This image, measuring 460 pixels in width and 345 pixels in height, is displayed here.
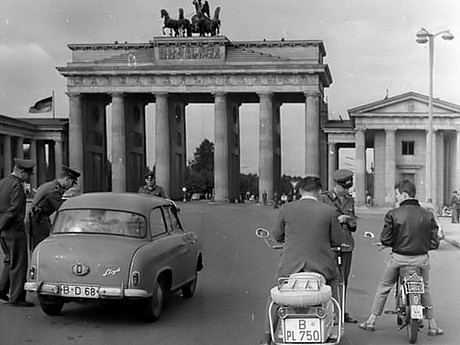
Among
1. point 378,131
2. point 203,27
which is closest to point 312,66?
point 203,27

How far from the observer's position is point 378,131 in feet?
148

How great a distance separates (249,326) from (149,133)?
211 ft

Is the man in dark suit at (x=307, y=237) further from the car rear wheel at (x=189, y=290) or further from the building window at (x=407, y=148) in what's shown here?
the building window at (x=407, y=148)

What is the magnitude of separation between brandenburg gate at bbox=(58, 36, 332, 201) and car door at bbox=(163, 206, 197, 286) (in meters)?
48.6

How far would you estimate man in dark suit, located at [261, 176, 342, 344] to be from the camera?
586 cm

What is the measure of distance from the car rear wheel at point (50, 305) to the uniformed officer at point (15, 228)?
68 centimetres

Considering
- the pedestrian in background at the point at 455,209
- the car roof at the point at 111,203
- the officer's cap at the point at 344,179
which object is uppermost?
the officer's cap at the point at 344,179

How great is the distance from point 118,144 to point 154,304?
50559 mm

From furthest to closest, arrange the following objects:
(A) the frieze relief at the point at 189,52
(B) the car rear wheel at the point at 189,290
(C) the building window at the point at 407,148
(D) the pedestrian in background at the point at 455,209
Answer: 1. (A) the frieze relief at the point at 189,52
2. (C) the building window at the point at 407,148
3. (D) the pedestrian in background at the point at 455,209
4. (B) the car rear wheel at the point at 189,290

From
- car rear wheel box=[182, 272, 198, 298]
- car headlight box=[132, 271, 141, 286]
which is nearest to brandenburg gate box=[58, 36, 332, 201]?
car rear wheel box=[182, 272, 198, 298]

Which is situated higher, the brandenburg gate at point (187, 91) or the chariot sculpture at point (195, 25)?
the chariot sculpture at point (195, 25)

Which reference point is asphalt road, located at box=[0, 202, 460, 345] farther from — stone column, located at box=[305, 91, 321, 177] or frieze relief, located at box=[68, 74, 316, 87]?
frieze relief, located at box=[68, 74, 316, 87]

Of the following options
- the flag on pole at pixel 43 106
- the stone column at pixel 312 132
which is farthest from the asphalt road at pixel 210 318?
the stone column at pixel 312 132

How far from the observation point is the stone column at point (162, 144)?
5931cm
